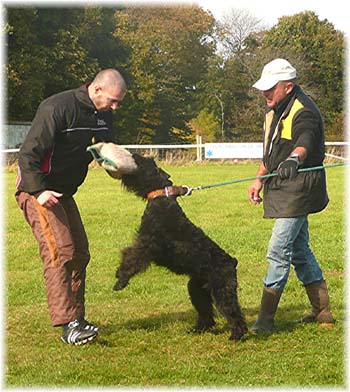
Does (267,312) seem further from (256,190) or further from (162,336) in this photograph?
(256,190)

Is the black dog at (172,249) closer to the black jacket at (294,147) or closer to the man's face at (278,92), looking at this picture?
the black jacket at (294,147)

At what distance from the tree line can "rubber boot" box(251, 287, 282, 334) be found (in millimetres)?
22279

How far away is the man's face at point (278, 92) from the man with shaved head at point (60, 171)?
1.13 meters

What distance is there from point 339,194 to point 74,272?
36.2 feet

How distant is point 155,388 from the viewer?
12.9ft

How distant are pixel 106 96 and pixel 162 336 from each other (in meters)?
1.90

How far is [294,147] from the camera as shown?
495cm

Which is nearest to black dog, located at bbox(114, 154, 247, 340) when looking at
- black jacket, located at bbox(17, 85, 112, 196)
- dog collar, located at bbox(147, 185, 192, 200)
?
dog collar, located at bbox(147, 185, 192, 200)

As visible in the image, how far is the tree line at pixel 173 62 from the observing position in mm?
30641

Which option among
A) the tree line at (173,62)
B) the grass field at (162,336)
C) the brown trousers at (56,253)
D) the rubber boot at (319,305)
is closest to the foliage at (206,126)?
the tree line at (173,62)

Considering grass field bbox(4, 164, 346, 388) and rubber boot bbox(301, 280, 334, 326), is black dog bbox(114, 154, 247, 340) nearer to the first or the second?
grass field bbox(4, 164, 346, 388)

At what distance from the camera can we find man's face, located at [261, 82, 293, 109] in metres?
4.94

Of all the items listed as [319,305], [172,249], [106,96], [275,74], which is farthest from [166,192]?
[319,305]

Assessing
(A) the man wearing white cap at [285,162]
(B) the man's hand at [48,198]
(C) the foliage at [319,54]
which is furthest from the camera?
(C) the foliage at [319,54]
